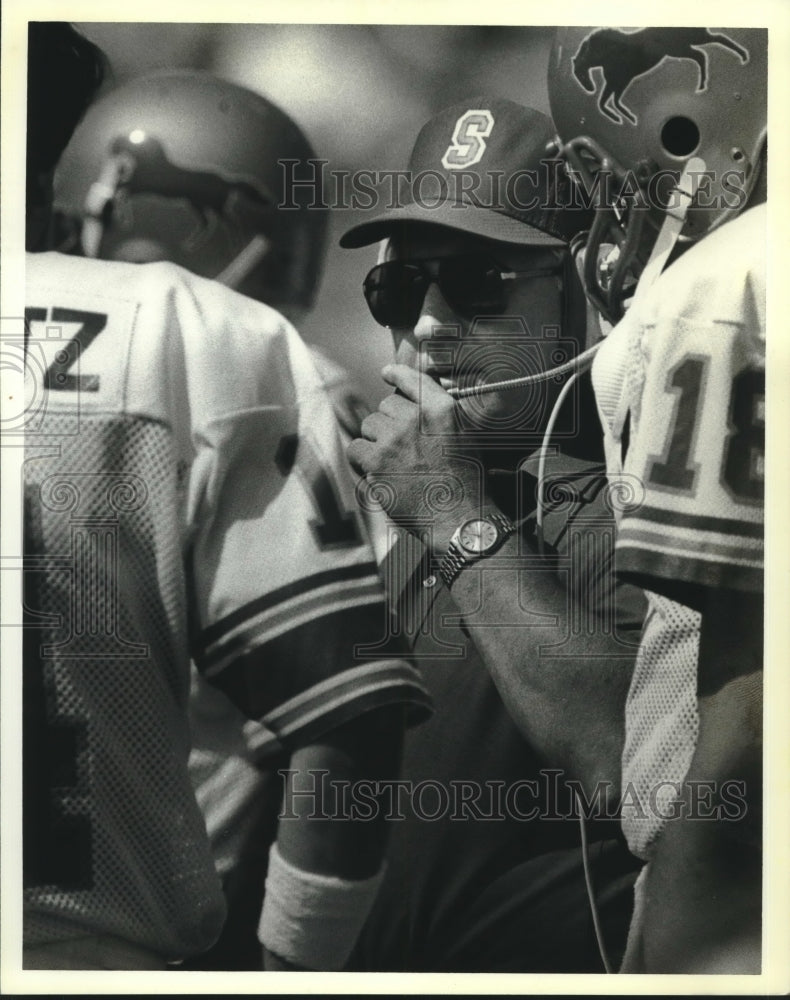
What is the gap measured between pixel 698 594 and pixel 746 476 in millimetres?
256

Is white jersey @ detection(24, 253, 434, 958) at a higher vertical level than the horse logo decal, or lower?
lower

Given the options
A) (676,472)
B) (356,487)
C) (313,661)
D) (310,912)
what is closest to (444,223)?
(356,487)

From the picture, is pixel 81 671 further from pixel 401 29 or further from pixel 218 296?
pixel 401 29

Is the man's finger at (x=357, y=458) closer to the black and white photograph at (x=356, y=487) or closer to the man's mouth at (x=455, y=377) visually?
the black and white photograph at (x=356, y=487)

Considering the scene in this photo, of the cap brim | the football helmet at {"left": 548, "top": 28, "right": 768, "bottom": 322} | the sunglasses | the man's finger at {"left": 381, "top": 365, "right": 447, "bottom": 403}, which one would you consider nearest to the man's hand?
the man's finger at {"left": 381, "top": 365, "right": 447, "bottom": 403}

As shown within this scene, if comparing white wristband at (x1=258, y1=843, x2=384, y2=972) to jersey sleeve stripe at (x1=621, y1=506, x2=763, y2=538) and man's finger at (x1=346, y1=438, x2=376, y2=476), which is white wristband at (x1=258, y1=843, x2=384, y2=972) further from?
jersey sleeve stripe at (x1=621, y1=506, x2=763, y2=538)

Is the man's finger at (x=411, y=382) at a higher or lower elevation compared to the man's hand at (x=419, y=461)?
higher

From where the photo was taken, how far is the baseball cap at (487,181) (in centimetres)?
237

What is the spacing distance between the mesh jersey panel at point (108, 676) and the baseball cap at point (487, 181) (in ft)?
2.17

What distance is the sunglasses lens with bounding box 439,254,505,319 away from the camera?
236 cm

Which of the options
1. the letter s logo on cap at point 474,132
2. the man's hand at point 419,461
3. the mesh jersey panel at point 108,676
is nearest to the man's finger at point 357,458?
the man's hand at point 419,461

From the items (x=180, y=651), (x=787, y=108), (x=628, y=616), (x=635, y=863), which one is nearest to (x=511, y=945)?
(x=635, y=863)

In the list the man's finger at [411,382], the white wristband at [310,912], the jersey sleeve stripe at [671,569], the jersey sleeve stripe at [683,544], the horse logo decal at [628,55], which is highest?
the horse logo decal at [628,55]

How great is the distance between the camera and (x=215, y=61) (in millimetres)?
2375
